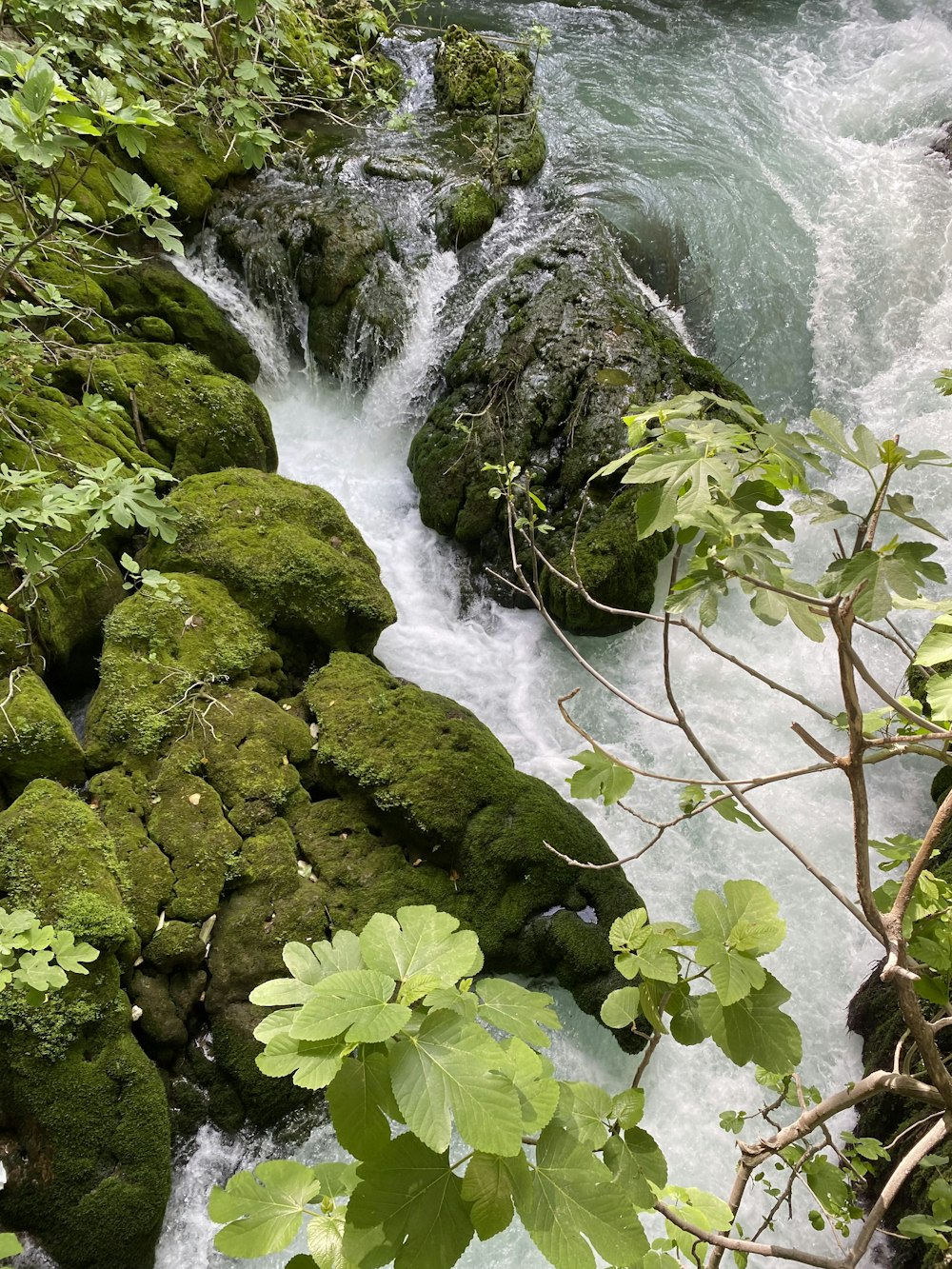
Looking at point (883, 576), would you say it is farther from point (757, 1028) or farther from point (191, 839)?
point (191, 839)

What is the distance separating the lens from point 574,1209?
0.83m


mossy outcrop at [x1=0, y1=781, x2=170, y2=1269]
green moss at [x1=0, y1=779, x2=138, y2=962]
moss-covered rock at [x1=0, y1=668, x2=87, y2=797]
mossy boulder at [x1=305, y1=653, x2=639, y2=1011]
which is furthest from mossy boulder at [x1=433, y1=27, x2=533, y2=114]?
mossy outcrop at [x1=0, y1=781, x2=170, y2=1269]

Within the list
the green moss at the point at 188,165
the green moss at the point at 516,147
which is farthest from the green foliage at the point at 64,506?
the green moss at the point at 516,147

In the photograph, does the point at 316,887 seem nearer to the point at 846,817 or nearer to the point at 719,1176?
the point at 719,1176

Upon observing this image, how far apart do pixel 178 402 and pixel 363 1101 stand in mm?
4884

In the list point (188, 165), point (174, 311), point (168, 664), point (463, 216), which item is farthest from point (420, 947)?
point (188, 165)

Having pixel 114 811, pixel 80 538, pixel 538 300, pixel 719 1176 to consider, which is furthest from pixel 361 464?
pixel 719 1176

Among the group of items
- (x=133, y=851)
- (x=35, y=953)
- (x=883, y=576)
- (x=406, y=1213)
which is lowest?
(x=133, y=851)

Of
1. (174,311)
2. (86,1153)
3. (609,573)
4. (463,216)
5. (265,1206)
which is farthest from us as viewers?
(463,216)

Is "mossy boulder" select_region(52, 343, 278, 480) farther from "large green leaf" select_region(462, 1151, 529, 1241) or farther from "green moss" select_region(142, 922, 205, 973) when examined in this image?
"large green leaf" select_region(462, 1151, 529, 1241)

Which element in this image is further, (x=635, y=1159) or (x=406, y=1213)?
(x=635, y=1159)

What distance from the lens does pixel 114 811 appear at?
10.4 ft

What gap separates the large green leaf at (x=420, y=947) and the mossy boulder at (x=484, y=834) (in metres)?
2.60

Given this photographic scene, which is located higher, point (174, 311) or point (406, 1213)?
point (406, 1213)
